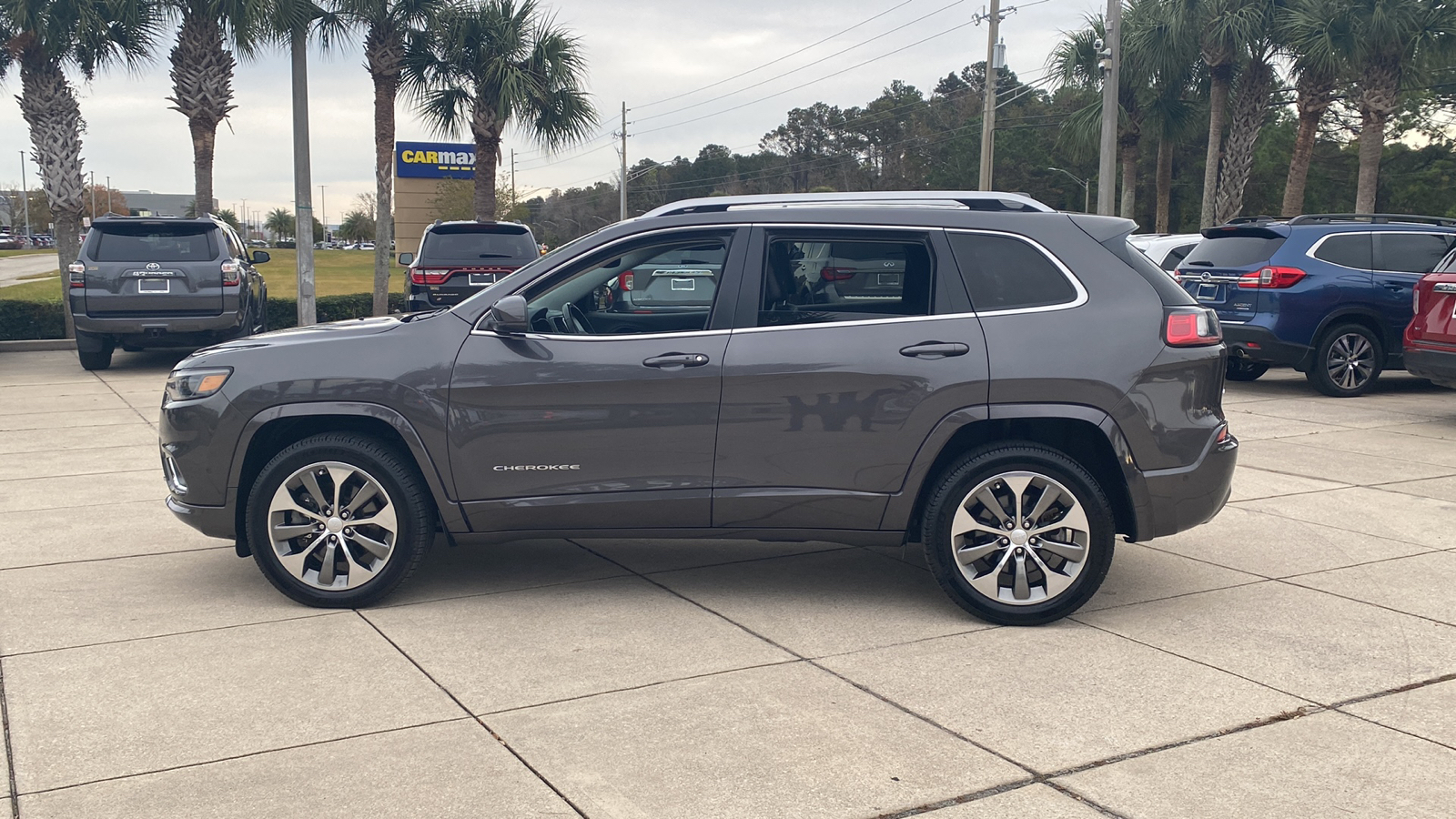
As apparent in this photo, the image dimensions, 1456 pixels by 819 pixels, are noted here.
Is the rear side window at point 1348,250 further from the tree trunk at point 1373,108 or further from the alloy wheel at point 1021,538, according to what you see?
the tree trunk at point 1373,108

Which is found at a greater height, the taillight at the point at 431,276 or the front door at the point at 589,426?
the taillight at the point at 431,276

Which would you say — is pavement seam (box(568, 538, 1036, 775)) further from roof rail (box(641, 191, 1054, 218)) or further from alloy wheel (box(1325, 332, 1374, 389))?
alloy wheel (box(1325, 332, 1374, 389))

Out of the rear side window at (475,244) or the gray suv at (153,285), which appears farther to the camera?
the rear side window at (475,244)

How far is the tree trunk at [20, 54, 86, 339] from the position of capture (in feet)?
67.5

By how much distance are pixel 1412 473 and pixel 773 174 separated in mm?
95466

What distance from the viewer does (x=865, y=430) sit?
5.04 m

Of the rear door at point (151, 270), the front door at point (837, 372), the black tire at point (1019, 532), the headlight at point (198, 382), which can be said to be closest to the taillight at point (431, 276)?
the rear door at point (151, 270)

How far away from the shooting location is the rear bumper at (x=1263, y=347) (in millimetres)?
12477

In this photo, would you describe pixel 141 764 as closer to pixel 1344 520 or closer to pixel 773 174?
pixel 1344 520

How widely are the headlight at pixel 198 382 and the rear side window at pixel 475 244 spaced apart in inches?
424

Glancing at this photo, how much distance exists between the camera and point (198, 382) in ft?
17.3

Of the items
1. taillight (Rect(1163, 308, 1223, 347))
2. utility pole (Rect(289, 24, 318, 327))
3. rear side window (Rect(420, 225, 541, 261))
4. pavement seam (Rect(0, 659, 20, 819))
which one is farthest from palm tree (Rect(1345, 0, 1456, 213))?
pavement seam (Rect(0, 659, 20, 819))

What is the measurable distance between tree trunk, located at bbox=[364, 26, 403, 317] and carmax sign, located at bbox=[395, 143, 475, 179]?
46.2m

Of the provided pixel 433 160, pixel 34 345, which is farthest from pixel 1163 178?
pixel 433 160
